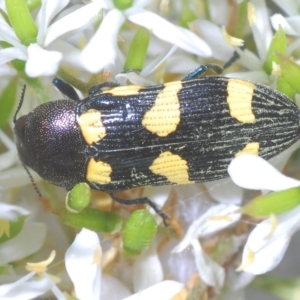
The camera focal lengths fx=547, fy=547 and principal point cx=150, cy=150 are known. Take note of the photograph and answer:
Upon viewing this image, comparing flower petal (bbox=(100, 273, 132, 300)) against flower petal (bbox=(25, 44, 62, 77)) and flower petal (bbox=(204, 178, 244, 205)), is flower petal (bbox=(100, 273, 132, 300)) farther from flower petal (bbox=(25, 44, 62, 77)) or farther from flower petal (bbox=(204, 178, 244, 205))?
flower petal (bbox=(25, 44, 62, 77))

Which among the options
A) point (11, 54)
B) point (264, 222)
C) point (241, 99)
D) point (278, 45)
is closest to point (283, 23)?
point (278, 45)

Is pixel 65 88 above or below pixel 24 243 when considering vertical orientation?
above

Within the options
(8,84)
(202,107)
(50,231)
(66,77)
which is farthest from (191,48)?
(50,231)

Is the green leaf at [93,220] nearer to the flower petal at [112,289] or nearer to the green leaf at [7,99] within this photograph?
the flower petal at [112,289]

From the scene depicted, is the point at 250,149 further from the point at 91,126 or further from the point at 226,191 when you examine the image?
the point at 91,126

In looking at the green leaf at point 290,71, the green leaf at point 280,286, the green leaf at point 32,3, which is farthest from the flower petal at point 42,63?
the green leaf at point 280,286
